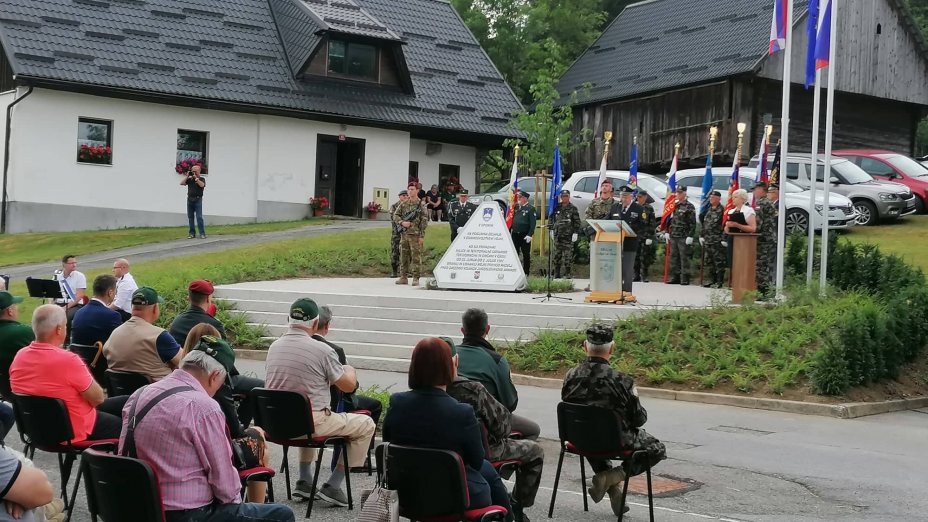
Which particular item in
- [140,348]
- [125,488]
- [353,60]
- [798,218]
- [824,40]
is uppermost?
[353,60]

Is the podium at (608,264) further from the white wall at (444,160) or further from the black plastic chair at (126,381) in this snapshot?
the white wall at (444,160)

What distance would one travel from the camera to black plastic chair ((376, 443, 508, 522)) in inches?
246

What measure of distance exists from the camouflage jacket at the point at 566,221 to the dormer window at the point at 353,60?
15.9 m

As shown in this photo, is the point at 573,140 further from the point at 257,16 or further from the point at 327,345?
the point at 327,345

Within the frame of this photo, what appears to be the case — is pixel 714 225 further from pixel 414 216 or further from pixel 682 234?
pixel 414 216

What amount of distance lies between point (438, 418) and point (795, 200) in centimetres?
2140

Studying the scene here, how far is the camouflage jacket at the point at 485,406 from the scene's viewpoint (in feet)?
23.5

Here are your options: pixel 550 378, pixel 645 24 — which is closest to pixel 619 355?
pixel 550 378

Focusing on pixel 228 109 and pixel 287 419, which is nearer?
pixel 287 419

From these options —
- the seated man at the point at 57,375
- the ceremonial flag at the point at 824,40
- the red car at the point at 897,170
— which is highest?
the ceremonial flag at the point at 824,40

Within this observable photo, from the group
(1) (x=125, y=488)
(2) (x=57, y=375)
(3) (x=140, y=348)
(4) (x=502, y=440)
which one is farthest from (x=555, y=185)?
(1) (x=125, y=488)

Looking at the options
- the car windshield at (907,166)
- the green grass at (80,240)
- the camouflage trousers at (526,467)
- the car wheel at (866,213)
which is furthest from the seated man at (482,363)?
the car windshield at (907,166)

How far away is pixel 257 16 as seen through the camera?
3753 centimetres

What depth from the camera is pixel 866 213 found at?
28422 mm
